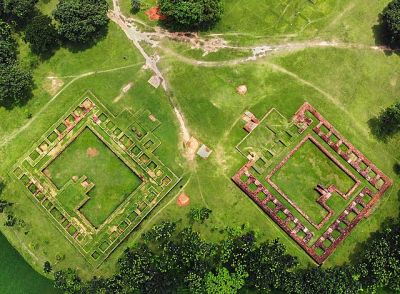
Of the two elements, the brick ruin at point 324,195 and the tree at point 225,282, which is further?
the brick ruin at point 324,195

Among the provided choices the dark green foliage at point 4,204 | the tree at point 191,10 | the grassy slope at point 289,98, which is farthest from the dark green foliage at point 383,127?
the dark green foliage at point 4,204

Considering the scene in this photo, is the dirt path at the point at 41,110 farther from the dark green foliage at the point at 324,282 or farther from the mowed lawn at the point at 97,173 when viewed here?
the dark green foliage at the point at 324,282

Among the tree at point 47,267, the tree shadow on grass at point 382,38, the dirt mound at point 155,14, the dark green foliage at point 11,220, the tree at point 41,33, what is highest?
the tree shadow on grass at point 382,38

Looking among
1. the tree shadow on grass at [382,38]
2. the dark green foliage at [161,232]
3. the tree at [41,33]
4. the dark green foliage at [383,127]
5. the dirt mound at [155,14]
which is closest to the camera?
the dark green foliage at [161,232]

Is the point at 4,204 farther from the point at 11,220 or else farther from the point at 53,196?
the point at 53,196

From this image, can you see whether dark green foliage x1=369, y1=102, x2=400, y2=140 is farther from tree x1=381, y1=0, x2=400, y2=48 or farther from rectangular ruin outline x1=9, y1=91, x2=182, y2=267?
rectangular ruin outline x1=9, y1=91, x2=182, y2=267

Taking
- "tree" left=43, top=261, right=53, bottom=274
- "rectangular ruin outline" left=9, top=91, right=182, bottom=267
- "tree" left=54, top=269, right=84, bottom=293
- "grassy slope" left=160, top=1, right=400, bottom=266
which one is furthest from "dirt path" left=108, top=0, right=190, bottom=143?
"tree" left=43, top=261, right=53, bottom=274
